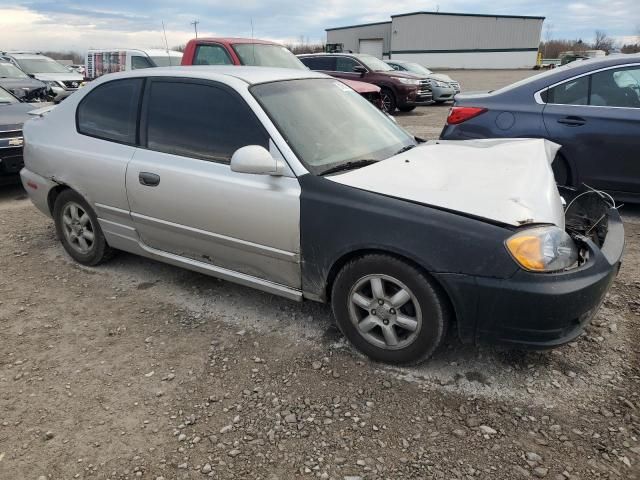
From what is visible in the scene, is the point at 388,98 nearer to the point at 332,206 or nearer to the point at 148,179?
the point at 148,179

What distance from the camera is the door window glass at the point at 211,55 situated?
8484 mm

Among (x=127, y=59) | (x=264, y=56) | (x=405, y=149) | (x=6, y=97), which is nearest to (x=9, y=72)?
(x=127, y=59)

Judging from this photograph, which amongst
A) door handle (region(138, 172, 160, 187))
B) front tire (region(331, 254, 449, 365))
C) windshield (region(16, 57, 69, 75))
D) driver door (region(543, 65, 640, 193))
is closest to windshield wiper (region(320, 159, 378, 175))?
front tire (region(331, 254, 449, 365))

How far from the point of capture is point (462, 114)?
530cm

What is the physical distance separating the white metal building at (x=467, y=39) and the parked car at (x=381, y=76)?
3827 cm

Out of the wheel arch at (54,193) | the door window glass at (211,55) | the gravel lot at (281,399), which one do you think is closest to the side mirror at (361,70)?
the door window glass at (211,55)

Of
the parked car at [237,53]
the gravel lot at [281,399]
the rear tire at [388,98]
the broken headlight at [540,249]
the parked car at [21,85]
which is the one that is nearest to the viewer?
the gravel lot at [281,399]

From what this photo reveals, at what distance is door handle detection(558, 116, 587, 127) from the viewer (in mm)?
4715

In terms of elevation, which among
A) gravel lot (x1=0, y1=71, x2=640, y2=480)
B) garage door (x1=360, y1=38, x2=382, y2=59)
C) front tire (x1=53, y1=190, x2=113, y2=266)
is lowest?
gravel lot (x1=0, y1=71, x2=640, y2=480)

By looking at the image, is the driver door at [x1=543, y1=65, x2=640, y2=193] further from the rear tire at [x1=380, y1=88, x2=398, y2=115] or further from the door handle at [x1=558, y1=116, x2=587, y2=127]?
the rear tire at [x1=380, y1=88, x2=398, y2=115]

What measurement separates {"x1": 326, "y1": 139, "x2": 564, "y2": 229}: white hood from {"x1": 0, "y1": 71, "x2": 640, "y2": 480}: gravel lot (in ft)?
3.02

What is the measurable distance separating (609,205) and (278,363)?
7.67 feet

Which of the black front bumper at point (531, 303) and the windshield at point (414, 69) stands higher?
the windshield at point (414, 69)

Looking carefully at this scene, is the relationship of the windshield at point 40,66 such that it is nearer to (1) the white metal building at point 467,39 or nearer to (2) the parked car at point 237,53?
(2) the parked car at point 237,53
